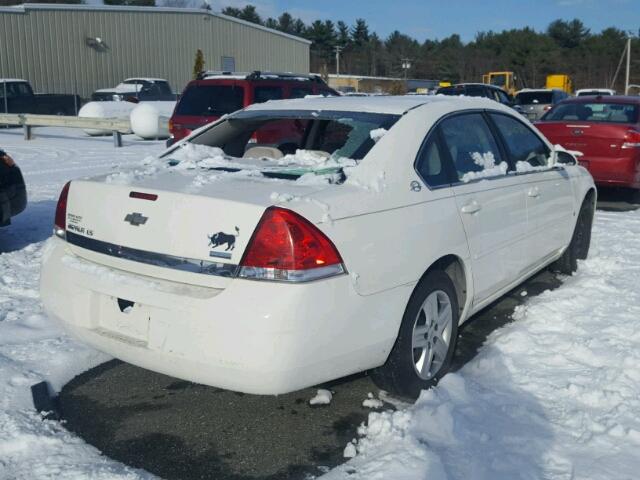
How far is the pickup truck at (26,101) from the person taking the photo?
1026 inches

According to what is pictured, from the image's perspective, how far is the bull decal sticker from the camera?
9.70ft

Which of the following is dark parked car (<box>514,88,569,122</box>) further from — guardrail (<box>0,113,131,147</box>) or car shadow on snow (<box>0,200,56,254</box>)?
car shadow on snow (<box>0,200,56,254</box>)

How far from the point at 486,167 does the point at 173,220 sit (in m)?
2.12

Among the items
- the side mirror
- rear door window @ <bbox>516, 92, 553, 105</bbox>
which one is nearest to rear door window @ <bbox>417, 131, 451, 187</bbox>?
the side mirror

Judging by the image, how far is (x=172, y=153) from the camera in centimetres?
437

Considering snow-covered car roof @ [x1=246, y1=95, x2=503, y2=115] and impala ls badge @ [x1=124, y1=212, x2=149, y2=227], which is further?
snow-covered car roof @ [x1=246, y1=95, x2=503, y2=115]

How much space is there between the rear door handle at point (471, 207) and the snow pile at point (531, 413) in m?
0.90

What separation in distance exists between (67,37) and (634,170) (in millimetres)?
32485

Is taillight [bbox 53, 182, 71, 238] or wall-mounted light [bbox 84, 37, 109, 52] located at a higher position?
wall-mounted light [bbox 84, 37, 109, 52]

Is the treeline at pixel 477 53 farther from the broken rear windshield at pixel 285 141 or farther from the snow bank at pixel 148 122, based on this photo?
the broken rear windshield at pixel 285 141

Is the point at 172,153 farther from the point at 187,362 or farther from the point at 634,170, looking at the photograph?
the point at 634,170

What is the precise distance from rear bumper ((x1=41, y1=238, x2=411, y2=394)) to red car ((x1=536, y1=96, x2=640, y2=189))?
Result: 285 inches

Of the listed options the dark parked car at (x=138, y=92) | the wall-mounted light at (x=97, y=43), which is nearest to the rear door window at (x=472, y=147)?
the dark parked car at (x=138, y=92)

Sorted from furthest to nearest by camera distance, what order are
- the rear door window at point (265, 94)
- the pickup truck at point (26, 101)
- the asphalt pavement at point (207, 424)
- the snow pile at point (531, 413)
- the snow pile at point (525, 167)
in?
the pickup truck at point (26, 101)
the rear door window at point (265, 94)
the snow pile at point (525, 167)
the asphalt pavement at point (207, 424)
the snow pile at point (531, 413)
